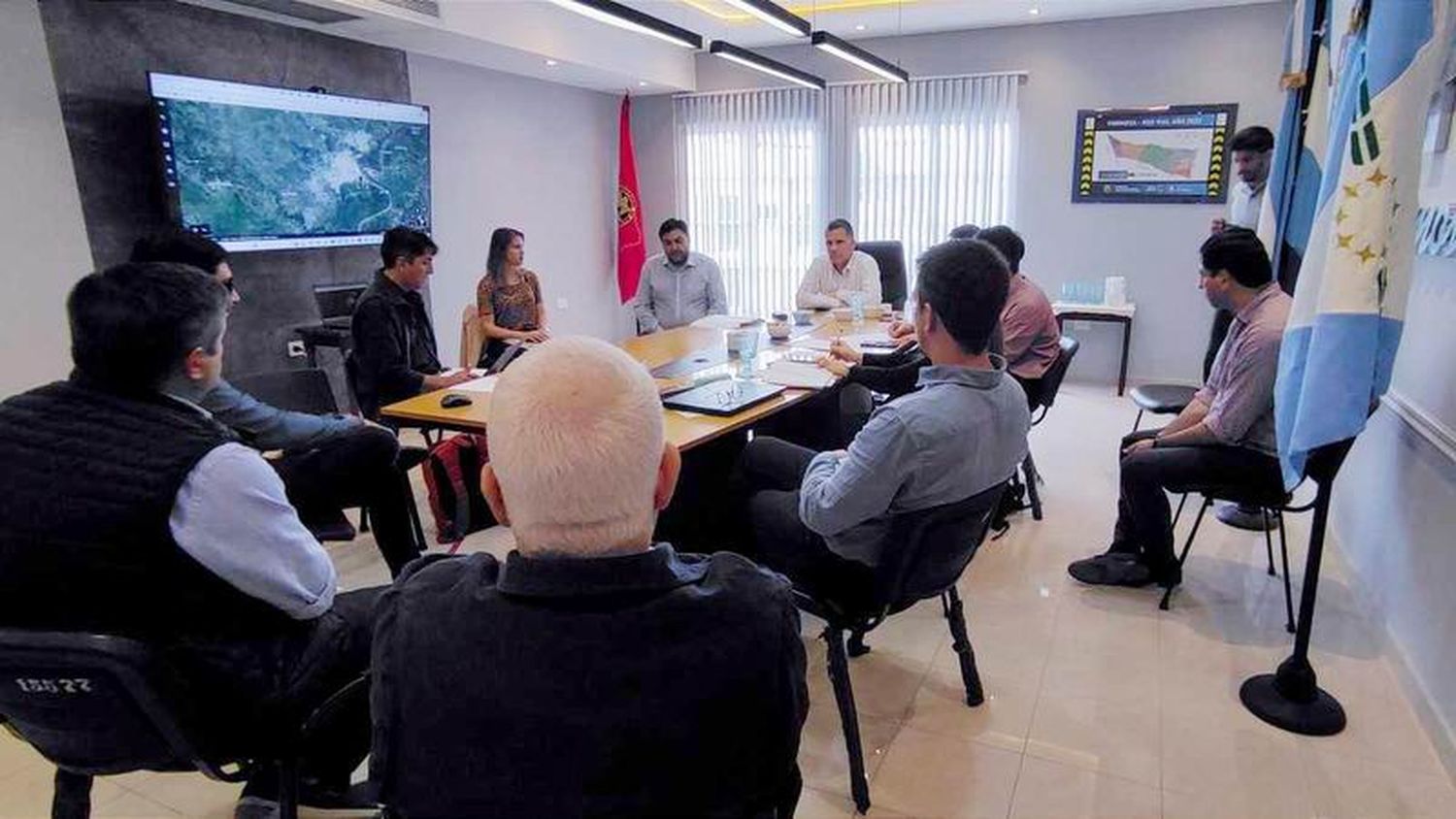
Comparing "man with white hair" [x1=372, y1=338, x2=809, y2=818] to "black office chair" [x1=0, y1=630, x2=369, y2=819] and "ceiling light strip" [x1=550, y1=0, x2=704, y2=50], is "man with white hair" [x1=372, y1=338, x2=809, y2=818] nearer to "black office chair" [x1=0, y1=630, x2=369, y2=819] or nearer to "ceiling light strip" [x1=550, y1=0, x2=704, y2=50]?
"black office chair" [x1=0, y1=630, x2=369, y2=819]

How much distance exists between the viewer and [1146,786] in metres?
1.90

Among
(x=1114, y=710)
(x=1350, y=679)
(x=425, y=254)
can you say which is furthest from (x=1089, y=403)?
(x=425, y=254)

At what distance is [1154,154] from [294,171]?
219 inches

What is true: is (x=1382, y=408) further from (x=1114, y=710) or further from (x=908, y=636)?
(x=908, y=636)

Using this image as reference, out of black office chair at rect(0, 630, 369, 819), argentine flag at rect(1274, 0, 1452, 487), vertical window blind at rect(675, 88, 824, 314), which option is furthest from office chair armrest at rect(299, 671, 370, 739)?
vertical window blind at rect(675, 88, 824, 314)

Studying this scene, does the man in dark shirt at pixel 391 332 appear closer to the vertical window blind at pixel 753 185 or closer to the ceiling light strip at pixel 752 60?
the ceiling light strip at pixel 752 60

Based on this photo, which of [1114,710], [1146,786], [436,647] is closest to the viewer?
[436,647]

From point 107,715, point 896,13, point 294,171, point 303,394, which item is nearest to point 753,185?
point 896,13

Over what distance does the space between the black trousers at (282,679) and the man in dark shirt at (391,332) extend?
1.63m

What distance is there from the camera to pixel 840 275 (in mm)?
4871

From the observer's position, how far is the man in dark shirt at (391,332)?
3135 millimetres

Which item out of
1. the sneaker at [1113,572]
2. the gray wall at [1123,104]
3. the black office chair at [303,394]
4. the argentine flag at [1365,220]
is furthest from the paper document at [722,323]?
the gray wall at [1123,104]

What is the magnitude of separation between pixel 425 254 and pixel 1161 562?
119 inches

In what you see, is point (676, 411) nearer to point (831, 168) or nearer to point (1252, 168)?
point (1252, 168)
